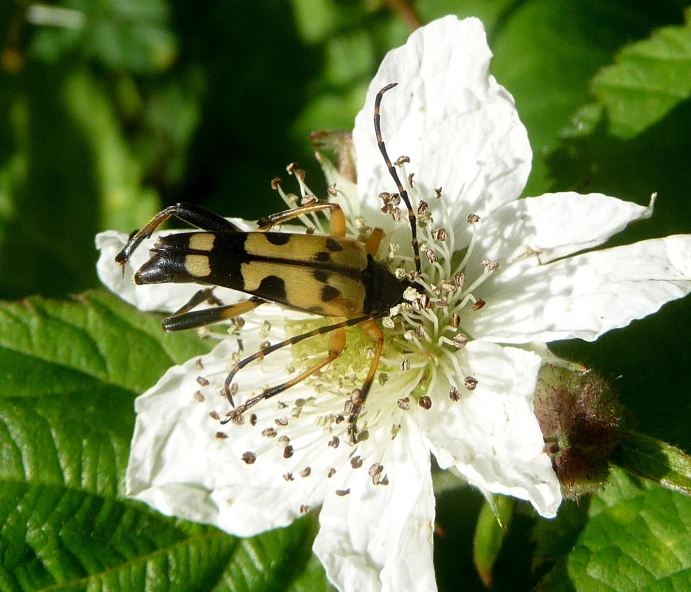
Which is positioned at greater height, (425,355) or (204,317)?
(204,317)

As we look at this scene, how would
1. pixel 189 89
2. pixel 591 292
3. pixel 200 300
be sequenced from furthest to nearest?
pixel 189 89, pixel 200 300, pixel 591 292

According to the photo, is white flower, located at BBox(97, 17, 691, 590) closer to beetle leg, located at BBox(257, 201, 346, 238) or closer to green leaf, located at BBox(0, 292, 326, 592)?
beetle leg, located at BBox(257, 201, 346, 238)

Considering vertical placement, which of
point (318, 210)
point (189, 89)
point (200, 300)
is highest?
point (189, 89)

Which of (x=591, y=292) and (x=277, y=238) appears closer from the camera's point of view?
(x=591, y=292)

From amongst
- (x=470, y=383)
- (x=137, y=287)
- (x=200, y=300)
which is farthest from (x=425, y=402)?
(x=137, y=287)

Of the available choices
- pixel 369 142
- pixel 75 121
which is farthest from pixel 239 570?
pixel 75 121

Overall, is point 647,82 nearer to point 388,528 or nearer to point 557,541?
point 557,541
